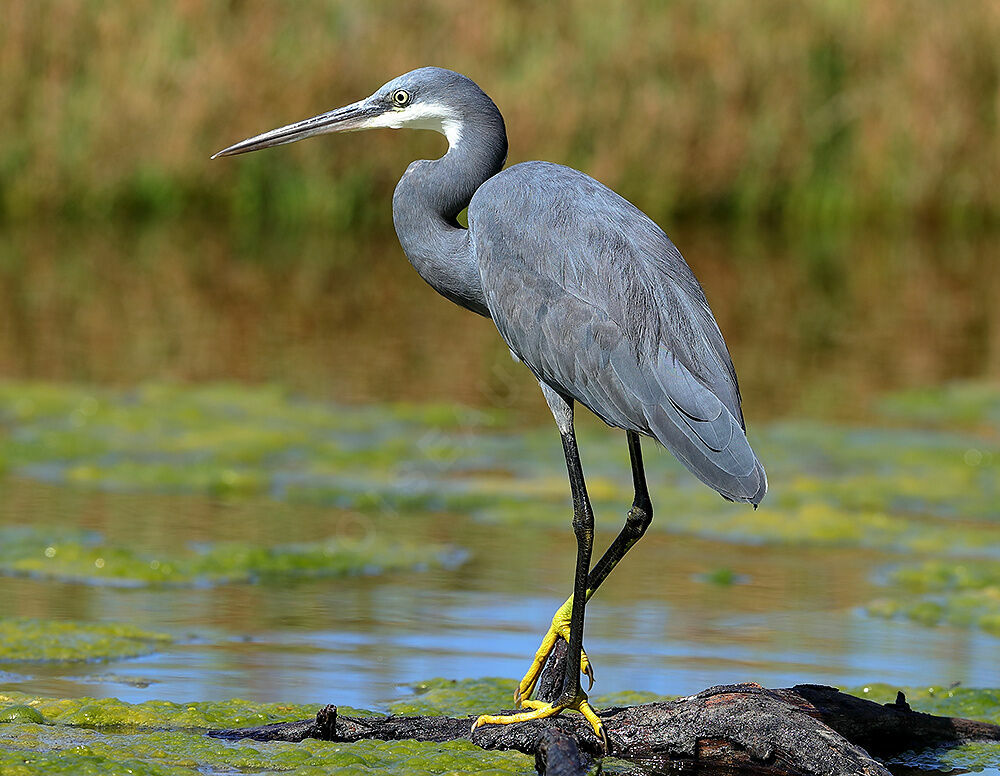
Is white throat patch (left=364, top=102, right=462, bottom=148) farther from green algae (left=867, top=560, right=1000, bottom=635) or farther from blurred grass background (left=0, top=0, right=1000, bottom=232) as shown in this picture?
blurred grass background (left=0, top=0, right=1000, bottom=232)

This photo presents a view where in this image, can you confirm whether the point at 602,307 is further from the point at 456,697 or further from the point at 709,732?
the point at 456,697

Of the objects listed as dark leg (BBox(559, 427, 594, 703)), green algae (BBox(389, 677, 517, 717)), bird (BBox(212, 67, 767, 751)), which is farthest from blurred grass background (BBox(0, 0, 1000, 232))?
dark leg (BBox(559, 427, 594, 703))

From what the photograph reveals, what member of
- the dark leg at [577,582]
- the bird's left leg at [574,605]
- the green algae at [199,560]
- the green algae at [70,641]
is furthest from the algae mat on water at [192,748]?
the green algae at [199,560]

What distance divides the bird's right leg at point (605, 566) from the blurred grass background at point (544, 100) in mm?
11386

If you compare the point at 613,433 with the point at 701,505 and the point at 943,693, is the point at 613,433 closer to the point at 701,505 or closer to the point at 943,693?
the point at 701,505

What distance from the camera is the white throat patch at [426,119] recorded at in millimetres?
4992

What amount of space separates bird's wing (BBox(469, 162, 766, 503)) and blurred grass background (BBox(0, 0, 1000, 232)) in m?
11.4

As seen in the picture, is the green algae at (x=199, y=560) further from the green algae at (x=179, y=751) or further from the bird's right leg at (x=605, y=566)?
the bird's right leg at (x=605, y=566)

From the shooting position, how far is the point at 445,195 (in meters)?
4.97

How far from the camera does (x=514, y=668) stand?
A: 17.9ft

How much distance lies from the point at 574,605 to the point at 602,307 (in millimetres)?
759

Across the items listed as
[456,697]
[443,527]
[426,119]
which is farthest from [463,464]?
[426,119]

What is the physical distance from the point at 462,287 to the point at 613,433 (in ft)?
14.0

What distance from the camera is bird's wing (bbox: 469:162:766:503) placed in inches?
177
